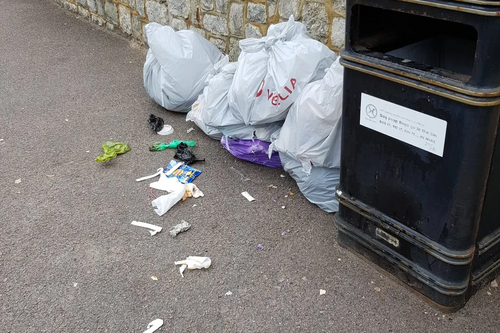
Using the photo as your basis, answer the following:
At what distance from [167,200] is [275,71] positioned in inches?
38.2

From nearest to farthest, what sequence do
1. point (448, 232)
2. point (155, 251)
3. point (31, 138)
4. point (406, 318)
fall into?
1. point (448, 232)
2. point (406, 318)
3. point (155, 251)
4. point (31, 138)

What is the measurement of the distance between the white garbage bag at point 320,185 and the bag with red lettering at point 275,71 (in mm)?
367

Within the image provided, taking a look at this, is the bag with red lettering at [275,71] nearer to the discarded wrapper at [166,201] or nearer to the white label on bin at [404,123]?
the discarded wrapper at [166,201]

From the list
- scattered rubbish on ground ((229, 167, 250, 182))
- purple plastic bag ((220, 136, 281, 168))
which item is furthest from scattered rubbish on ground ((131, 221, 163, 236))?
purple plastic bag ((220, 136, 281, 168))

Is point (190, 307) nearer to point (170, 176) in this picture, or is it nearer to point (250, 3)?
point (170, 176)

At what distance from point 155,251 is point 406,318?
1.27m

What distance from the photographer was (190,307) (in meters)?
2.27

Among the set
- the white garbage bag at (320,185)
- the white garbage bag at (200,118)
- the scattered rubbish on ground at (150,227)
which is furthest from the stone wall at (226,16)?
the scattered rubbish on ground at (150,227)

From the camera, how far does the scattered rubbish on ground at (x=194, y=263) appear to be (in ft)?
8.14

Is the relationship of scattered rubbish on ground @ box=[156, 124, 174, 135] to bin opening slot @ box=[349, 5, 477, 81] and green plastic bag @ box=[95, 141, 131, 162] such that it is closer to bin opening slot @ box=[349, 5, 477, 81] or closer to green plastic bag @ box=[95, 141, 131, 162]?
green plastic bag @ box=[95, 141, 131, 162]

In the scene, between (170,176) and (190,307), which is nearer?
(190,307)

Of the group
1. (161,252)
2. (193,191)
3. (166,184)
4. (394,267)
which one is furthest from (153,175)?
(394,267)

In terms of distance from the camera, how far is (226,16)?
14.3 ft

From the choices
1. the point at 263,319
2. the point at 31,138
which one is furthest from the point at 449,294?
the point at 31,138
